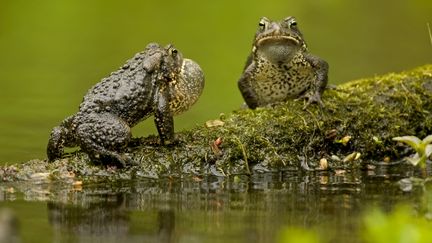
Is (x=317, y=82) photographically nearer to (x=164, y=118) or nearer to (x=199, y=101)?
(x=164, y=118)

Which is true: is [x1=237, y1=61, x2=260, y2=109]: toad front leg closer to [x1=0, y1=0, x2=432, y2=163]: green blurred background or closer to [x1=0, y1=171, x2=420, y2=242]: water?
[x1=0, y1=171, x2=420, y2=242]: water

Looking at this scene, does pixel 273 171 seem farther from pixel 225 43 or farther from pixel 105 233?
pixel 225 43

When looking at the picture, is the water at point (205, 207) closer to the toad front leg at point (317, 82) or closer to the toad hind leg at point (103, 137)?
the toad hind leg at point (103, 137)

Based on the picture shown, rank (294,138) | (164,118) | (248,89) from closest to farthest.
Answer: (164,118) < (294,138) < (248,89)

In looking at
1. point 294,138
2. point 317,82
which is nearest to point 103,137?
point 294,138

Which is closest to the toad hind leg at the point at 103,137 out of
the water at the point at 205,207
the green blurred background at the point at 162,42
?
the water at the point at 205,207
